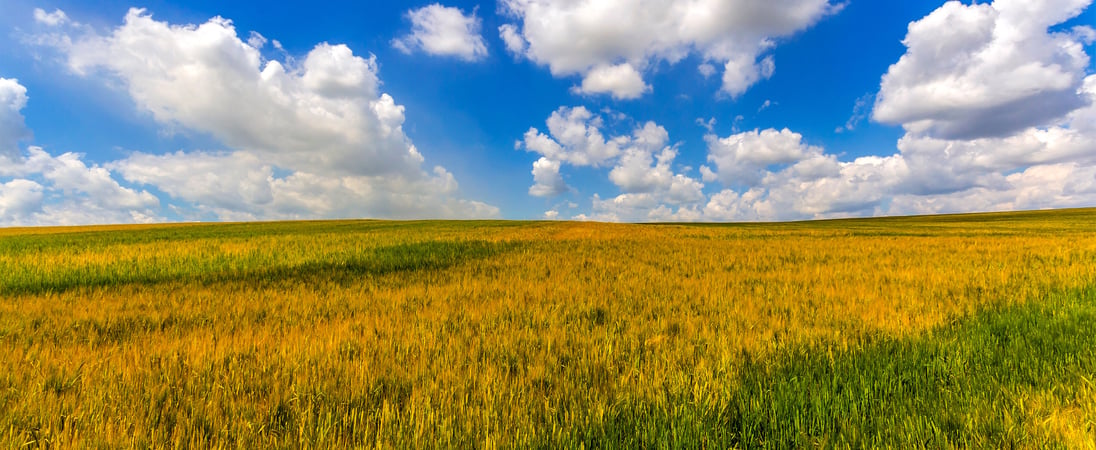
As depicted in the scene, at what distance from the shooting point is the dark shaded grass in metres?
2.42

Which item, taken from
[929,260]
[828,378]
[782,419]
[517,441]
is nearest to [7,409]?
[517,441]

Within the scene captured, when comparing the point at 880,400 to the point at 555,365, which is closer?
the point at 880,400

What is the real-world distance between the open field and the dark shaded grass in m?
0.02

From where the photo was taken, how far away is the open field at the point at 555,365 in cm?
248

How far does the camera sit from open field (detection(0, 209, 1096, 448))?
2482 millimetres

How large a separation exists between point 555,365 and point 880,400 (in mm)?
2488

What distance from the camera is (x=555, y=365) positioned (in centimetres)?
359

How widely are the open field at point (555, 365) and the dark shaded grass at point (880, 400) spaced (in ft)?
0.06

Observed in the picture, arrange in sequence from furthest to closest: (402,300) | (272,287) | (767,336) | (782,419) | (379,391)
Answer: (272,287) < (402,300) < (767,336) < (379,391) < (782,419)

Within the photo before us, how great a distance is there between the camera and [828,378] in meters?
3.23

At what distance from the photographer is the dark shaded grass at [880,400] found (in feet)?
7.93

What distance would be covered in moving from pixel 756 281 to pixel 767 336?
4.25 m

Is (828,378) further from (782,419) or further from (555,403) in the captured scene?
(555,403)

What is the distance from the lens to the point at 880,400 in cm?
288
